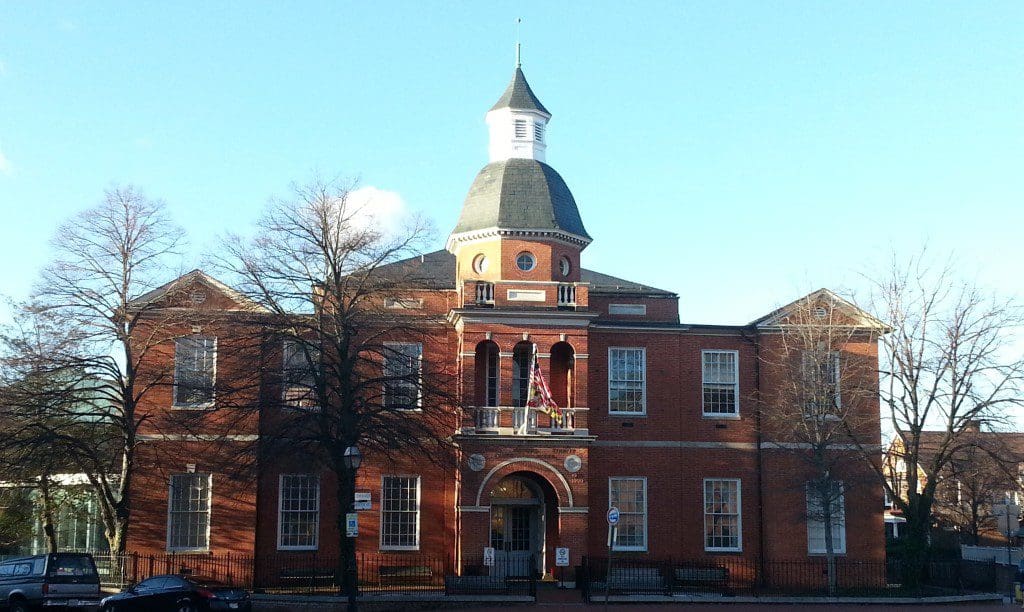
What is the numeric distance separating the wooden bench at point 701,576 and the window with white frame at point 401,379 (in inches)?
Answer: 426

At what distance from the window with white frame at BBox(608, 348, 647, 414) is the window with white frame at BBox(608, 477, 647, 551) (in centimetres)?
249

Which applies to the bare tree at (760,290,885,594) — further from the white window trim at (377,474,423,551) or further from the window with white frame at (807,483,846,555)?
the white window trim at (377,474,423,551)

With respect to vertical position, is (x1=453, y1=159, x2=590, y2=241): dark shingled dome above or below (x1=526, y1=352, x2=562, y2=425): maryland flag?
above

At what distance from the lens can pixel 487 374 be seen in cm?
3728

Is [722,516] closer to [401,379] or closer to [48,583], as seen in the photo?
[401,379]

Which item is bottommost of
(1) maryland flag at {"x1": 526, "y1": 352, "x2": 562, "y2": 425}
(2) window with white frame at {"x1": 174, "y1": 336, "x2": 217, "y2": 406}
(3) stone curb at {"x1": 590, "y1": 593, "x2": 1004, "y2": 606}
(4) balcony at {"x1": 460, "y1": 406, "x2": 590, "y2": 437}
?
(3) stone curb at {"x1": 590, "y1": 593, "x2": 1004, "y2": 606}

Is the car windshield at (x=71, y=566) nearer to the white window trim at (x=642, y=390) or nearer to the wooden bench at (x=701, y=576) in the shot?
the white window trim at (x=642, y=390)

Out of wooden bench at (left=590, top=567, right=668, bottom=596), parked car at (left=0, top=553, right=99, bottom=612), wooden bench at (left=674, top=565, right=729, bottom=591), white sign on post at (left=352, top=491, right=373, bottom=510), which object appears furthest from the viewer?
wooden bench at (left=674, top=565, right=729, bottom=591)

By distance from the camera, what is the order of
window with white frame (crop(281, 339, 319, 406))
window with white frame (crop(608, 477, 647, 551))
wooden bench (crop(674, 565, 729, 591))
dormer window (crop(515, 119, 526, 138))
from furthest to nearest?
1. dormer window (crop(515, 119, 526, 138))
2. window with white frame (crop(608, 477, 647, 551))
3. wooden bench (crop(674, 565, 729, 591))
4. window with white frame (crop(281, 339, 319, 406))

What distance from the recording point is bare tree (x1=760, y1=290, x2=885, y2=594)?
1431 inches

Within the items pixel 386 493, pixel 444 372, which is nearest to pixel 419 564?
pixel 386 493

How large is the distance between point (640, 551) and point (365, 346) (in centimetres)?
1253

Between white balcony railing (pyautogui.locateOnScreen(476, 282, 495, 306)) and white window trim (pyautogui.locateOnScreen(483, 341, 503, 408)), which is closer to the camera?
white window trim (pyautogui.locateOnScreen(483, 341, 503, 408))

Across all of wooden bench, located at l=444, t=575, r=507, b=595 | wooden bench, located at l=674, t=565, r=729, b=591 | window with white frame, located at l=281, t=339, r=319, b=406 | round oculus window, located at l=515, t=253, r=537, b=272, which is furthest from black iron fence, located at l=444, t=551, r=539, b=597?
round oculus window, located at l=515, t=253, r=537, b=272
